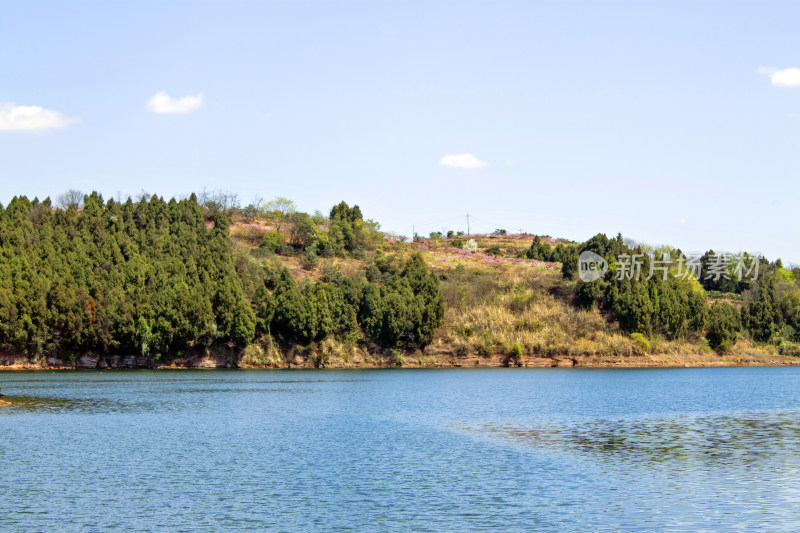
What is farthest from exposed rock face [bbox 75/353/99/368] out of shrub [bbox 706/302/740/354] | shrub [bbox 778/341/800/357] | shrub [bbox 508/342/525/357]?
shrub [bbox 778/341/800/357]

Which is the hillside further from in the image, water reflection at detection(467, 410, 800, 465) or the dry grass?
water reflection at detection(467, 410, 800, 465)

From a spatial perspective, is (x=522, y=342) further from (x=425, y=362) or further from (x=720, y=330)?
(x=720, y=330)

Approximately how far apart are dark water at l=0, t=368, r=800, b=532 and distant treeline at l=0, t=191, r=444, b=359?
67.4 feet

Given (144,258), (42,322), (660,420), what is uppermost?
(144,258)

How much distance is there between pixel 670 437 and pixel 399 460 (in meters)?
12.4

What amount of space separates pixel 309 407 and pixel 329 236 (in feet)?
208

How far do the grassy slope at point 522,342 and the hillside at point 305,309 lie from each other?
0.50 feet

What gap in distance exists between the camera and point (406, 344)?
260ft

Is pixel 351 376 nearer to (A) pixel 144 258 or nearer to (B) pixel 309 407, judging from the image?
(B) pixel 309 407

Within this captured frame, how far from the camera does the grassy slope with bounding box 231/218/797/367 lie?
7769 centimetres

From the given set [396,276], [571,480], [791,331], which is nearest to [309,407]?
[571,480]

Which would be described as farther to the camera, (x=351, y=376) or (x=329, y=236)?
(x=329, y=236)

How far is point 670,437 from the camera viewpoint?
103 ft

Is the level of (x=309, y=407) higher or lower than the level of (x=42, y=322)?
lower
